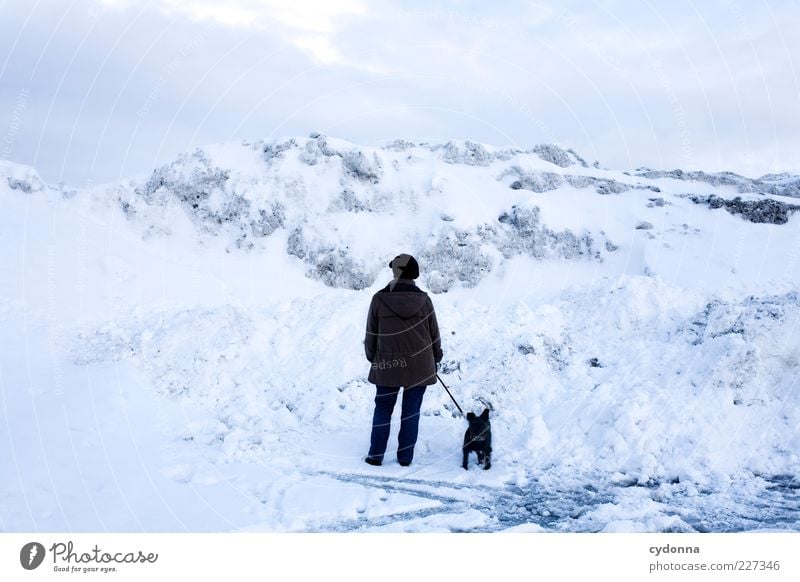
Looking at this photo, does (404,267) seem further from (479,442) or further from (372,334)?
(479,442)

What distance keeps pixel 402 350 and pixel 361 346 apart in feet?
13.6

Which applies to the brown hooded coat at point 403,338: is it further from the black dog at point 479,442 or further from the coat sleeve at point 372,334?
the black dog at point 479,442

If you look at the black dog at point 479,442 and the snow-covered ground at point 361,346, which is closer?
the snow-covered ground at point 361,346

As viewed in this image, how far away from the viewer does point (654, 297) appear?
10938 millimetres

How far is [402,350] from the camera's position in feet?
22.1

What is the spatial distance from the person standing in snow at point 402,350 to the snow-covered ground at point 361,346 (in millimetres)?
462

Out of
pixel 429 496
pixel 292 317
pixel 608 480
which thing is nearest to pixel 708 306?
pixel 608 480

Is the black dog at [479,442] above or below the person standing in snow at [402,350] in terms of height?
below

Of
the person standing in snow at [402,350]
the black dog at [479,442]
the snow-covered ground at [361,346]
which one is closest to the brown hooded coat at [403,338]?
the person standing in snow at [402,350]

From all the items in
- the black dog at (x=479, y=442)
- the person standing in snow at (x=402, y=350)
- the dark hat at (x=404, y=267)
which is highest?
the dark hat at (x=404, y=267)

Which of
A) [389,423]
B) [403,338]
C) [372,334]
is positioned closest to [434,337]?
[403,338]

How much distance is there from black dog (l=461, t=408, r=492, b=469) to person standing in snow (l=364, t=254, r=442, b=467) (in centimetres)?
66

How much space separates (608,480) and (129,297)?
35.1 ft

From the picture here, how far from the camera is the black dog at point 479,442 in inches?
268
